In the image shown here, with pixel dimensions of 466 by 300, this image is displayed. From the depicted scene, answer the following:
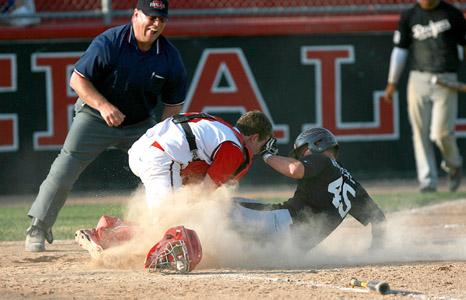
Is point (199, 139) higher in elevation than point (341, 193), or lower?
higher

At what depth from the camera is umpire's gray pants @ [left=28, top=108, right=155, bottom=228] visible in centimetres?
818

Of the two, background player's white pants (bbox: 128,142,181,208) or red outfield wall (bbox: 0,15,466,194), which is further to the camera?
red outfield wall (bbox: 0,15,466,194)

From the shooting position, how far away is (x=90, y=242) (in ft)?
23.3

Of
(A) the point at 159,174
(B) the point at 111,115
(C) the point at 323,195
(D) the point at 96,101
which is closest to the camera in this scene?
(A) the point at 159,174

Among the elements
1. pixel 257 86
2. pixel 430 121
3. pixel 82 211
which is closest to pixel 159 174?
pixel 82 211

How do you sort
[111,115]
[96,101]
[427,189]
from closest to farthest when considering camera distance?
[111,115] < [96,101] < [427,189]

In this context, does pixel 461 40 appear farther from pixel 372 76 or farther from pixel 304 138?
pixel 304 138

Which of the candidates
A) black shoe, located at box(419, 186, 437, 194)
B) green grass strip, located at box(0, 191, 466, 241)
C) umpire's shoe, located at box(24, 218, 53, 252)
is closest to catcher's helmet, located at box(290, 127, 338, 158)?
umpire's shoe, located at box(24, 218, 53, 252)

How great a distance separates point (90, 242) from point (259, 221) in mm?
1222

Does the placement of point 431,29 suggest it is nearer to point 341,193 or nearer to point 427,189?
point 427,189

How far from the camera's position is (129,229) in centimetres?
718

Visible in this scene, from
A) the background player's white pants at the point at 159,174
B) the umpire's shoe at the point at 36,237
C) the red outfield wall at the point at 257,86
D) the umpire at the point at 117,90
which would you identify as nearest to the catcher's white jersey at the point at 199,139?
the background player's white pants at the point at 159,174

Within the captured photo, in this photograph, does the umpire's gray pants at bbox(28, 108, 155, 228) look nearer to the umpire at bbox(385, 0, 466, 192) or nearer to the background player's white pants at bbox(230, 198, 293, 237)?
the background player's white pants at bbox(230, 198, 293, 237)

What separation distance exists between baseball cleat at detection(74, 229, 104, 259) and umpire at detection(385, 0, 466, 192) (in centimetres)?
664
